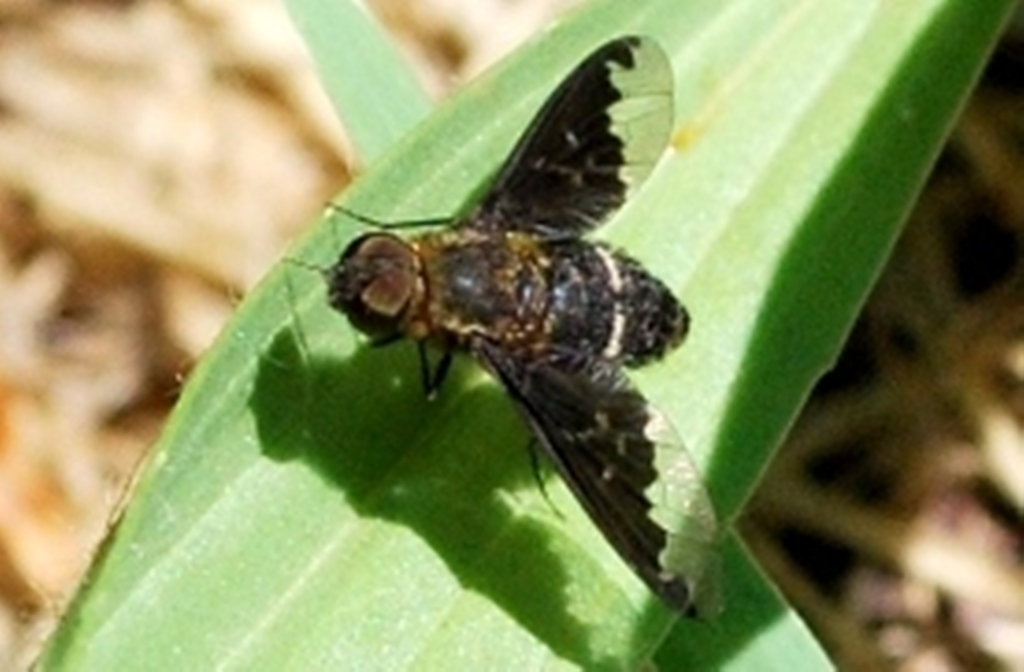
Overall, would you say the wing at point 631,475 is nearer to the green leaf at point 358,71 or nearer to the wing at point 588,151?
the wing at point 588,151

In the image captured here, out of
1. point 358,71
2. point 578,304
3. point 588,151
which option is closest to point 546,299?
point 578,304

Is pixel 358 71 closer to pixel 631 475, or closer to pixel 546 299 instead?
pixel 546 299

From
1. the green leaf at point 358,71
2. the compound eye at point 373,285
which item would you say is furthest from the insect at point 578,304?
the green leaf at point 358,71

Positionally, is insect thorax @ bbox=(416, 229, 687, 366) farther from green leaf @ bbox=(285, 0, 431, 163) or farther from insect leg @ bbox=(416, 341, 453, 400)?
green leaf @ bbox=(285, 0, 431, 163)

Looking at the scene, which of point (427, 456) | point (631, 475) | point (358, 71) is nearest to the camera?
point (631, 475)

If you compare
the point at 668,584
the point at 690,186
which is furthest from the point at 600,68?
the point at 668,584

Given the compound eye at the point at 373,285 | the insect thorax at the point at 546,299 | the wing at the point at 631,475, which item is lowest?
the wing at the point at 631,475

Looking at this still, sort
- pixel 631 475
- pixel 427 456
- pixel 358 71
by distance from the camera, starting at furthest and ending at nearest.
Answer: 1. pixel 358 71
2. pixel 427 456
3. pixel 631 475
